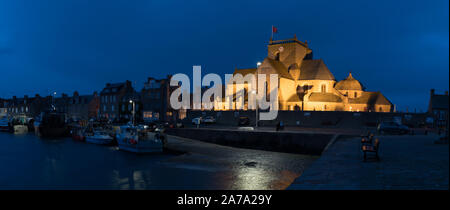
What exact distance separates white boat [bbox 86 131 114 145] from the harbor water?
6.45 metres

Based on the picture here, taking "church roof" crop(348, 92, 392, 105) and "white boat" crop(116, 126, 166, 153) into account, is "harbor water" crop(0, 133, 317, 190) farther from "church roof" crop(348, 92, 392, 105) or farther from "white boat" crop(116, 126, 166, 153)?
"church roof" crop(348, 92, 392, 105)

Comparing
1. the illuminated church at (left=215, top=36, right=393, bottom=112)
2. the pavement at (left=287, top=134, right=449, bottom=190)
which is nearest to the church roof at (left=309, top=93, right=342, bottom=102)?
the illuminated church at (left=215, top=36, right=393, bottom=112)

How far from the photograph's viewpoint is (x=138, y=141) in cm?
3253

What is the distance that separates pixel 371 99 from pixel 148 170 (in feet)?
201

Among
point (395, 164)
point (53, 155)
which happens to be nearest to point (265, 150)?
point (395, 164)

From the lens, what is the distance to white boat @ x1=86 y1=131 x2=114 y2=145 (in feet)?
134

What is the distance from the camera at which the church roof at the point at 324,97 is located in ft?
210

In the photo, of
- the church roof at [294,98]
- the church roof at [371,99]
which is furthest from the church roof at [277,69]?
the church roof at [371,99]

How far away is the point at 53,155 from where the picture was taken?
32.1m

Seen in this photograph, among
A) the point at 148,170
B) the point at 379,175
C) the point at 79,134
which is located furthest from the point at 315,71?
the point at 379,175

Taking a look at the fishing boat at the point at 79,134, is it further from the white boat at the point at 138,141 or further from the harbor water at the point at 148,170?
the white boat at the point at 138,141

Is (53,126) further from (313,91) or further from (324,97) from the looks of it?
(313,91)
